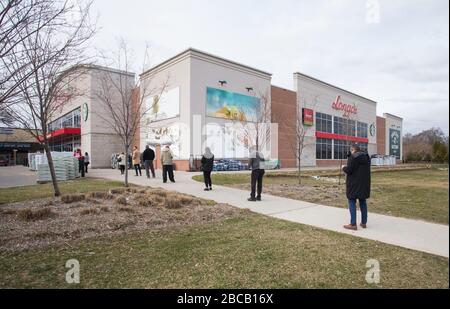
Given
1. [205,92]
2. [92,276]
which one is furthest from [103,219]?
[205,92]

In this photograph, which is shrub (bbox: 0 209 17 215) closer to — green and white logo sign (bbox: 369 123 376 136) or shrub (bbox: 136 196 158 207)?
shrub (bbox: 136 196 158 207)

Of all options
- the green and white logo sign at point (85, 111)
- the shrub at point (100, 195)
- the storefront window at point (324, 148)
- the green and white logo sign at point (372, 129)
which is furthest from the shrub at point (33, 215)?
the green and white logo sign at point (372, 129)

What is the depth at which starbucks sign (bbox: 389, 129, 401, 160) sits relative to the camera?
211ft

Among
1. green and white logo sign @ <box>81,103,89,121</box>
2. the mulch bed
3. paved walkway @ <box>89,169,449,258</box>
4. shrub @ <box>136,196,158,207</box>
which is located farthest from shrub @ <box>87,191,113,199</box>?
green and white logo sign @ <box>81,103,89,121</box>

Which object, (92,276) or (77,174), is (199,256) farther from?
(77,174)

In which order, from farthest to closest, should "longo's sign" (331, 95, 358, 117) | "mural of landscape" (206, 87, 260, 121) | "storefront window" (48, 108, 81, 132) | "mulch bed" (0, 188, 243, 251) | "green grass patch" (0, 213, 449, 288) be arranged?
"longo's sign" (331, 95, 358, 117) < "storefront window" (48, 108, 81, 132) < "mural of landscape" (206, 87, 260, 121) < "mulch bed" (0, 188, 243, 251) < "green grass patch" (0, 213, 449, 288)

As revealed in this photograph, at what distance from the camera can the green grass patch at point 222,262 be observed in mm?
3637

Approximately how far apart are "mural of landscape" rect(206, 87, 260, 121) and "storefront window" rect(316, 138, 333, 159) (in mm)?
15460

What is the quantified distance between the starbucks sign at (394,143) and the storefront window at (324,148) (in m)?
27.0

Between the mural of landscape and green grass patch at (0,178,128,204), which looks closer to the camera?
green grass patch at (0,178,128,204)

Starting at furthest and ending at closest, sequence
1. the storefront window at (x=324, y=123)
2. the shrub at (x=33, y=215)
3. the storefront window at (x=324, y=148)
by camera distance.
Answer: the storefront window at (x=324, y=148) < the storefront window at (x=324, y=123) < the shrub at (x=33, y=215)

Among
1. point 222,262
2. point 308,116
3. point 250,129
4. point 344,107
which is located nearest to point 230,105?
point 250,129

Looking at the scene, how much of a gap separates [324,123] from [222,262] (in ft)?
136

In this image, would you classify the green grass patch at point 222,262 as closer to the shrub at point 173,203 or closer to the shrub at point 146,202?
the shrub at point 173,203
